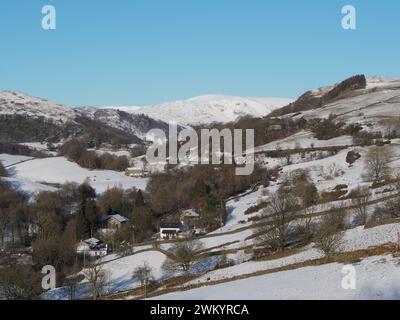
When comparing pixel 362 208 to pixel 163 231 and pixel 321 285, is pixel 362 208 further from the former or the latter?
pixel 163 231

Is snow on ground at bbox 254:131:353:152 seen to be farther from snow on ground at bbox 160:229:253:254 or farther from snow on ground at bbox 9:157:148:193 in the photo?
snow on ground at bbox 160:229:253:254

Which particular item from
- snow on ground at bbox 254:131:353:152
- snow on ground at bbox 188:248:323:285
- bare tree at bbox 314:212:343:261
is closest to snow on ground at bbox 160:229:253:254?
snow on ground at bbox 188:248:323:285

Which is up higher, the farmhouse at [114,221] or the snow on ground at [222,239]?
the snow on ground at [222,239]

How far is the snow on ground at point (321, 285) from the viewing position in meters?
16.4

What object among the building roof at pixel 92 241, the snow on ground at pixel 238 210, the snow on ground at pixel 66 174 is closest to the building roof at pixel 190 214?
the snow on ground at pixel 238 210

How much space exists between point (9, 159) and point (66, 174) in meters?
32.2

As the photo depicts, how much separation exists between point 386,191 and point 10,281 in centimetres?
3324

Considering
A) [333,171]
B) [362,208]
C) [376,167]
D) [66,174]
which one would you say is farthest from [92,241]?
[66,174]

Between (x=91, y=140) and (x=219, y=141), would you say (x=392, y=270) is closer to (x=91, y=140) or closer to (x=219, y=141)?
(x=219, y=141)

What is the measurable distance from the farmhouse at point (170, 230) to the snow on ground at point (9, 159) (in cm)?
7752

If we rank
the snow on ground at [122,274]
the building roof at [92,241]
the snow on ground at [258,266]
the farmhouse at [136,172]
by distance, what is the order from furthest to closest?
the farmhouse at [136,172] → the building roof at [92,241] → the snow on ground at [122,274] → the snow on ground at [258,266]

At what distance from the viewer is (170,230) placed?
5381cm

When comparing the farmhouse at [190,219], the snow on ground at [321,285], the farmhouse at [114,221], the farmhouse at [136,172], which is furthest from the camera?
the farmhouse at [136,172]

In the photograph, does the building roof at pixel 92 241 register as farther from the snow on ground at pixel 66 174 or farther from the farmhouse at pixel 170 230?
the snow on ground at pixel 66 174
